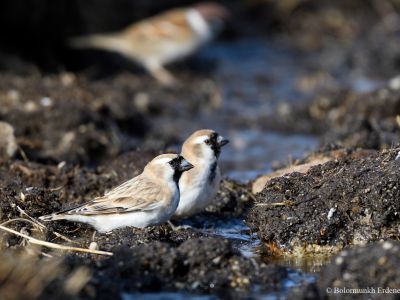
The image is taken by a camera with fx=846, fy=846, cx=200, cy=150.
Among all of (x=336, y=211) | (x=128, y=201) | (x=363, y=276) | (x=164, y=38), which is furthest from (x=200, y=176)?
(x=164, y=38)

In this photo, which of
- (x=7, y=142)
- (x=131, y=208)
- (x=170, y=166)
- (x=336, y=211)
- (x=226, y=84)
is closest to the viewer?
(x=336, y=211)

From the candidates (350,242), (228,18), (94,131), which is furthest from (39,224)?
A: (228,18)

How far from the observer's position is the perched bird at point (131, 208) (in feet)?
23.0

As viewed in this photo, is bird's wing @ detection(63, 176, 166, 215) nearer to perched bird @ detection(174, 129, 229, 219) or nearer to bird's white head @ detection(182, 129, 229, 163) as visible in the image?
perched bird @ detection(174, 129, 229, 219)

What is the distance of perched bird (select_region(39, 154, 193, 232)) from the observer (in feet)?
23.0

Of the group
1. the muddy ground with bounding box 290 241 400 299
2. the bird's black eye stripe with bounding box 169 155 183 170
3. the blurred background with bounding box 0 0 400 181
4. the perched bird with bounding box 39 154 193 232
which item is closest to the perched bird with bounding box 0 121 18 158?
the blurred background with bounding box 0 0 400 181

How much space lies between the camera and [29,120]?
1094cm

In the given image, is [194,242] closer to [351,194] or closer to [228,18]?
[351,194]

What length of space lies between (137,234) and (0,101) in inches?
220

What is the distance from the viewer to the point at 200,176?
25.1ft

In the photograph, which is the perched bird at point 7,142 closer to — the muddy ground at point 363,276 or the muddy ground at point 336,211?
the muddy ground at point 336,211

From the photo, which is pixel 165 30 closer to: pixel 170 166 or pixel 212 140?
pixel 212 140

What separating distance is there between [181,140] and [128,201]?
5.09 meters

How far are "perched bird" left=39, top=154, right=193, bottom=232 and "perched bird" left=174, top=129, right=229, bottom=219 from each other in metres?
0.31
